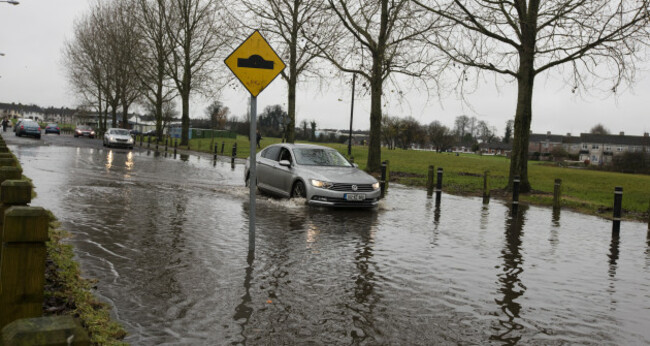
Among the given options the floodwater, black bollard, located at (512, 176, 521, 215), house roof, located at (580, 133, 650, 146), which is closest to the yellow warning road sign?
the floodwater

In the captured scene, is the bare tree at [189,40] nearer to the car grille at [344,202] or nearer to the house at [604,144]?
the car grille at [344,202]

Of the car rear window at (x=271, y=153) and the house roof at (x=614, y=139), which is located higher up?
the house roof at (x=614, y=139)

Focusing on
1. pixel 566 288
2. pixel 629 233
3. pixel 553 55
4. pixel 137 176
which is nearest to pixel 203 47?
pixel 137 176

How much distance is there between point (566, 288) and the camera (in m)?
6.06

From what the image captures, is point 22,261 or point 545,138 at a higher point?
point 545,138

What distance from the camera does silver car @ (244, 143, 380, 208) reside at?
11.7 m

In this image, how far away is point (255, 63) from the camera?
22.4 ft

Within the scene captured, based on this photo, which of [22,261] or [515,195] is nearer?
[22,261]

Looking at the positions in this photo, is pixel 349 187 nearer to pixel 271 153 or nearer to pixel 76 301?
pixel 271 153

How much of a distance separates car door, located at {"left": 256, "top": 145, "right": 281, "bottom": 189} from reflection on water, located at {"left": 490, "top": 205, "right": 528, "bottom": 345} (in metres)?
6.06

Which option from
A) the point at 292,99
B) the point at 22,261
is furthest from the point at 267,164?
the point at 292,99

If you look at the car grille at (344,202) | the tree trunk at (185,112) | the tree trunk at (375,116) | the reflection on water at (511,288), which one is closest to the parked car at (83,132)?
the tree trunk at (185,112)

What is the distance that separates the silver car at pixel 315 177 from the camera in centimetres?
1170

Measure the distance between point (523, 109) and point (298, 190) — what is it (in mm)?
9186
